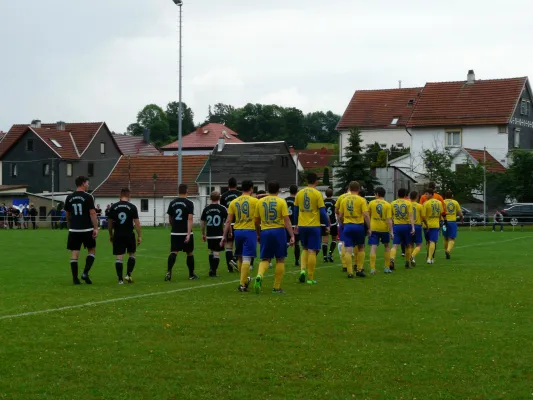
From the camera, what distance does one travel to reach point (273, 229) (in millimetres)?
14508

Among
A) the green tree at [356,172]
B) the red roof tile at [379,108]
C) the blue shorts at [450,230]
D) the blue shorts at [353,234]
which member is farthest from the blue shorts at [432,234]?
the red roof tile at [379,108]

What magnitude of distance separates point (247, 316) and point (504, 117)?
198 feet

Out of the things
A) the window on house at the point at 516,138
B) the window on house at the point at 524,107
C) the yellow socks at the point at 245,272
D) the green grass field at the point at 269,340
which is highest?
the window on house at the point at 524,107

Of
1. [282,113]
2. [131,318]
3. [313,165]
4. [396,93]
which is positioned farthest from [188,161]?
[282,113]

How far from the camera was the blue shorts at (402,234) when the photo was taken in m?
20.5

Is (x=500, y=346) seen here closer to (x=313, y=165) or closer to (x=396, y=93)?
(x=396, y=93)

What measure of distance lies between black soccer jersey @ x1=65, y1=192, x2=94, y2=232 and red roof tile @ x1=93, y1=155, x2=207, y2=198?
53.0 metres

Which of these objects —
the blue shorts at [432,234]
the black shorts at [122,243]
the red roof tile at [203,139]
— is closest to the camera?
the black shorts at [122,243]

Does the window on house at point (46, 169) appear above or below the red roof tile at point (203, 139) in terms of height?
below

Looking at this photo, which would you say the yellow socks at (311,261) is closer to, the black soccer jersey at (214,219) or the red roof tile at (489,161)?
the black soccer jersey at (214,219)

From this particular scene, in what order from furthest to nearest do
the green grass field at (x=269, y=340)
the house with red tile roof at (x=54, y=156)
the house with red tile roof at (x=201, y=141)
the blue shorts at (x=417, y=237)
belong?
the house with red tile roof at (x=201, y=141)
the house with red tile roof at (x=54, y=156)
the blue shorts at (x=417, y=237)
the green grass field at (x=269, y=340)

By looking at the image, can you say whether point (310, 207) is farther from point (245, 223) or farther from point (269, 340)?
point (269, 340)

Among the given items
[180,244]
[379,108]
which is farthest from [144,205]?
[180,244]

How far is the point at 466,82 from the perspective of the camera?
7269cm
